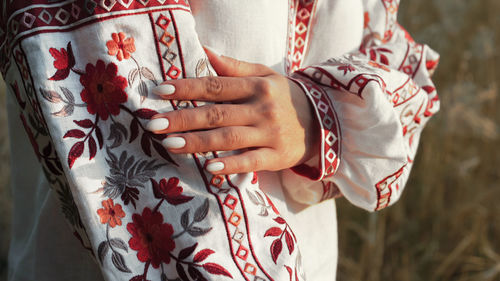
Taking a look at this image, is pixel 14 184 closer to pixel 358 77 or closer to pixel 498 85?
pixel 358 77

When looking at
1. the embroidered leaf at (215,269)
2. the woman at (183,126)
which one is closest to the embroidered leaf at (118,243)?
the woman at (183,126)

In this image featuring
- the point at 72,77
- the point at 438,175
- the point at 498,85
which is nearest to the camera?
the point at 72,77

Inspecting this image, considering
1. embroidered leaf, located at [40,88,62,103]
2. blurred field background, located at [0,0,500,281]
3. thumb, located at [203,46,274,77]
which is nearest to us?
embroidered leaf, located at [40,88,62,103]

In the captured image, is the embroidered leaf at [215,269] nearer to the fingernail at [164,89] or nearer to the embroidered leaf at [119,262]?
the embroidered leaf at [119,262]

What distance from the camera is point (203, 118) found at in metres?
0.67

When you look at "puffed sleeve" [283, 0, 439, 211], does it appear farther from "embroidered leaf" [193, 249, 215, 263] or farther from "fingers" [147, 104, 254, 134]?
"embroidered leaf" [193, 249, 215, 263]

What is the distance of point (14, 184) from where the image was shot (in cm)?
100

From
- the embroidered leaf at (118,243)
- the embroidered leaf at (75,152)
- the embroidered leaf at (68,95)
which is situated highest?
the embroidered leaf at (68,95)

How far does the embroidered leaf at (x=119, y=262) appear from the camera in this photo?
638mm

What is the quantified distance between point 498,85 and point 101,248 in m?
2.01

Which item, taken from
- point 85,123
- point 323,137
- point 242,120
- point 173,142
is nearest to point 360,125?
point 323,137

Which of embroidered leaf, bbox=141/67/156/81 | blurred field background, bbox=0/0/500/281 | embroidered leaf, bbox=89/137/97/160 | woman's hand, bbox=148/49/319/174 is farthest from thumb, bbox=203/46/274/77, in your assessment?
blurred field background, bbox=0/0/500/281

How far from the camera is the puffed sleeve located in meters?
0.77

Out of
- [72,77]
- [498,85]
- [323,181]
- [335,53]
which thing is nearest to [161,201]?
[72,77]
